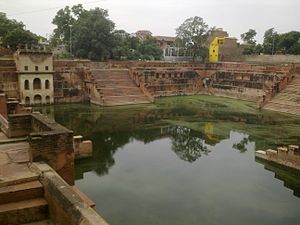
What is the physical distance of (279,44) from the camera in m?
42.2

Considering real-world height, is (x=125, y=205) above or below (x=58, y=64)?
below

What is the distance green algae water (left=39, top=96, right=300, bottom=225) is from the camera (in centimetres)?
810

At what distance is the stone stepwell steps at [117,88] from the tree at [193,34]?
39.7 ft

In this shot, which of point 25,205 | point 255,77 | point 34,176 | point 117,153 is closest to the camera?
point 25,205

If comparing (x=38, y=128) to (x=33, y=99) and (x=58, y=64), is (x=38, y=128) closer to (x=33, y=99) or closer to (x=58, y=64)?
(x=33, y=99)

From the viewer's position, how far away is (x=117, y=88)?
24859 millimetres

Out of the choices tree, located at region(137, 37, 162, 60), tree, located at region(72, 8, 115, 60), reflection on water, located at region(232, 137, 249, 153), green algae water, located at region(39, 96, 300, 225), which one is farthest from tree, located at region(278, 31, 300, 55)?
reflection on water, located at region(232, 137, 249, 153)

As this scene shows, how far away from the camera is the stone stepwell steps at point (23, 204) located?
4516mm

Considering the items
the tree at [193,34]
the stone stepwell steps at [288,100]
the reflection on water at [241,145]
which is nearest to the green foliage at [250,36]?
the tree at [193,34]

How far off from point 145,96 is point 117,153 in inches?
501

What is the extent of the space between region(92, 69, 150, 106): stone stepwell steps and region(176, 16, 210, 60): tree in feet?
39.7

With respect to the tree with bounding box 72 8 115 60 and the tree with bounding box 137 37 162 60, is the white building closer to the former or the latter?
the tree with bounding box 72 8 115 60

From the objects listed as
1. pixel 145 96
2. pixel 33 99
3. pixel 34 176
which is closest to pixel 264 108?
pixel 145 96

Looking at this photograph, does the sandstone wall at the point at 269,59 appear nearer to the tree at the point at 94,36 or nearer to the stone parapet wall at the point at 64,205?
the tree at the point at 94,36
